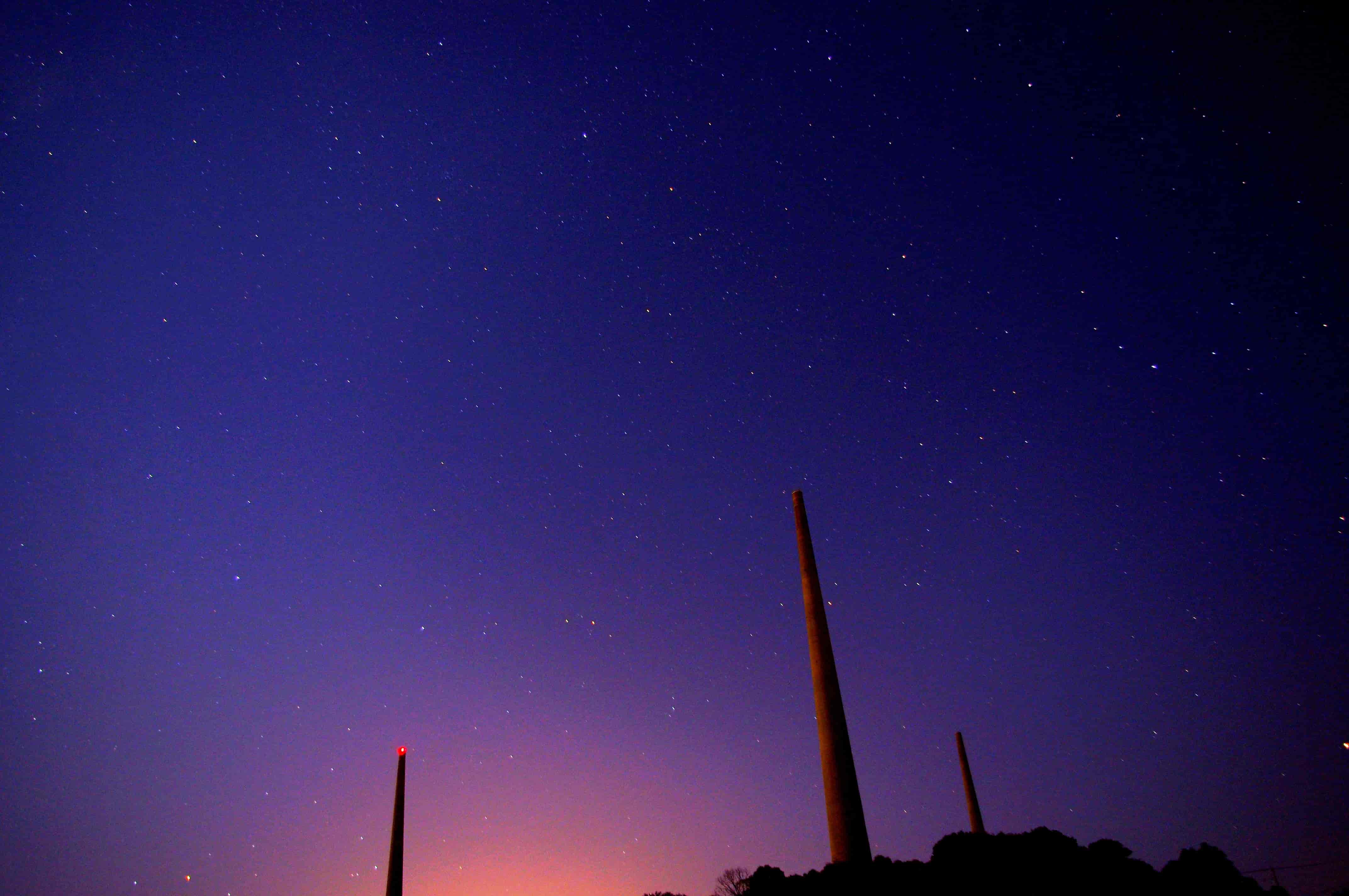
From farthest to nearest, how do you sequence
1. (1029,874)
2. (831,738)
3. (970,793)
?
(970,793) < (831,738) < (1029,874)

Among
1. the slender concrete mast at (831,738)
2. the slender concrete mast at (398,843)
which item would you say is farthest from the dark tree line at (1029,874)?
the slender concrete mast at (398,843)

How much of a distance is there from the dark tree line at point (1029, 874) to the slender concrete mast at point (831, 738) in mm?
5637

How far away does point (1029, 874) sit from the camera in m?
10.9

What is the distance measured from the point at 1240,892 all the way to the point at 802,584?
1500 centimetres

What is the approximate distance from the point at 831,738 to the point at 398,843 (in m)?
16.6

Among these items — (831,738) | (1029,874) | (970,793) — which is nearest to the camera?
(1029,874)

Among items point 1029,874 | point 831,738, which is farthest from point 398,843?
point 1029,874

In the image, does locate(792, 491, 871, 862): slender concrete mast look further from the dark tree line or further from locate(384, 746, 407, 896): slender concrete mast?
locate(384, 746, 407, 896): slender concrete mast

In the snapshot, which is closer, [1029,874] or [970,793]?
[1029,874]

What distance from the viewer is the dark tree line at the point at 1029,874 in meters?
10.0

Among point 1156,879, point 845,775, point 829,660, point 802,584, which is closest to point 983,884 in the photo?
point 1156,879

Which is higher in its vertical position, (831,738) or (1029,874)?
(831,738)

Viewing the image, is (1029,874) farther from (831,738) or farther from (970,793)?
(970,793)

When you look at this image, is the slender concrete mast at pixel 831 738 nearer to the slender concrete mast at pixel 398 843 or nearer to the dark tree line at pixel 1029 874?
the dark tree line at pixel 1029 874
